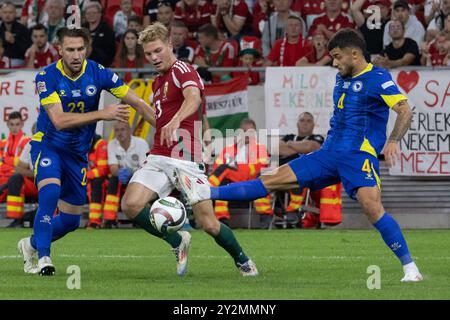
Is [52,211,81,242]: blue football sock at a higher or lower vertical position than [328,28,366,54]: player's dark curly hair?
lower

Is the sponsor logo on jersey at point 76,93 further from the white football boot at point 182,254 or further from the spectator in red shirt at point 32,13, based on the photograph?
the spectator in red shirt at point 32,13

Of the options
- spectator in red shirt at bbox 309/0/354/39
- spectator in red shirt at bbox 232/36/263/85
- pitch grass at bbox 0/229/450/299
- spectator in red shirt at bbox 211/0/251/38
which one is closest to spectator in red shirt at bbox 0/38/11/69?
spectator in red shirt at bbox 211/0/251/38

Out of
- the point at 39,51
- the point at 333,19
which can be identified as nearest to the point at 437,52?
the point at 333,19

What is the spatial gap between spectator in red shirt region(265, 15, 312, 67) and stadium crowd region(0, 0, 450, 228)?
0.02 m

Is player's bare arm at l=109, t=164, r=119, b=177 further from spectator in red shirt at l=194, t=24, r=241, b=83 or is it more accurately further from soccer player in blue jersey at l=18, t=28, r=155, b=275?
soccer player in blue jersey at l=18, t=28, r=155, b=275

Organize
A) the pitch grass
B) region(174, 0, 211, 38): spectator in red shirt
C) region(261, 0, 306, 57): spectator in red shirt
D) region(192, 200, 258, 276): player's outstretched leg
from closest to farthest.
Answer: the pitch grass
region(192, 200, 258, 276): player's outstretched leg
region(261, 0, 306, 57): spectator in red shirt
region(174, 0, 211, 38): spectator in red shirt

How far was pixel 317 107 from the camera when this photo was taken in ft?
61.8

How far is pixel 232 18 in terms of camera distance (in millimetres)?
21250

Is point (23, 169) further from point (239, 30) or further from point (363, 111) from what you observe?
point (363, 111)

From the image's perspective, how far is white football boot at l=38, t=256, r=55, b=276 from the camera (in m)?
10.8

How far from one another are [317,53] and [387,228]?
9.62 meters

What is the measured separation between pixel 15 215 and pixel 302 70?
204 inches

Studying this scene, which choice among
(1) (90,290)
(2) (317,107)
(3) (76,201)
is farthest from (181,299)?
(2) (317,107)
